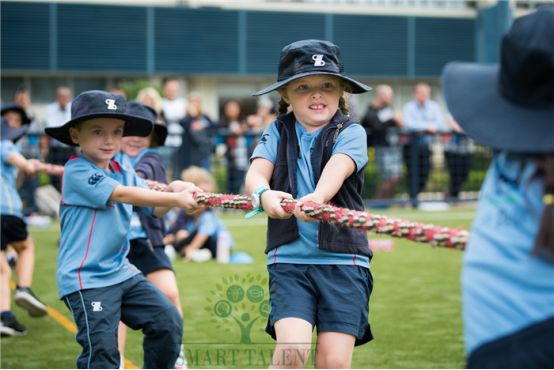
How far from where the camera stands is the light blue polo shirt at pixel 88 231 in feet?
11.7

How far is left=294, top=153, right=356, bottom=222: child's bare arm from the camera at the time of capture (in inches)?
120

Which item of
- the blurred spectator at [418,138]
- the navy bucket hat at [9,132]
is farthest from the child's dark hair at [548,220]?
the blurred spectator at [418,138]

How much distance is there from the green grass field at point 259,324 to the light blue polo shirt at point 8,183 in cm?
100

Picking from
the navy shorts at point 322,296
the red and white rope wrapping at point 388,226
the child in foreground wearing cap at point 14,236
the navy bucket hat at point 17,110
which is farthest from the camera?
the navy bucket hat at point 17,110

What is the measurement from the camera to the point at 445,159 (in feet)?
45.6

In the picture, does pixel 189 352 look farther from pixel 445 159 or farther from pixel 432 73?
pixel 432 73

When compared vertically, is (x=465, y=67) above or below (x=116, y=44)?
below

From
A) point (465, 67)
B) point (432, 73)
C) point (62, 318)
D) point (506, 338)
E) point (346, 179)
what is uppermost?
point (432, 73)

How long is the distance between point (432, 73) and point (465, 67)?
101ft

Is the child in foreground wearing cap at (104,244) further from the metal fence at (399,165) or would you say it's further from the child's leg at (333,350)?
the metal fence at (399,165)

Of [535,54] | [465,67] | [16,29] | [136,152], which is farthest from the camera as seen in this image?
[16,29]

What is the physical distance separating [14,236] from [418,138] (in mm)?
9223

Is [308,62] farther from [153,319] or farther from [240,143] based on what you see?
[240,143]

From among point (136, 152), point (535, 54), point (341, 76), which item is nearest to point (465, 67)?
point (535, 54)
